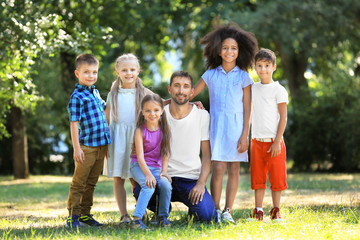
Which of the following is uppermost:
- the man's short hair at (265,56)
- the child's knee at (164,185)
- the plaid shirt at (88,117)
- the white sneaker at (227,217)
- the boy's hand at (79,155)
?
the man's short hair at (265,56)

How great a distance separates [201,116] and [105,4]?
946 centimetres

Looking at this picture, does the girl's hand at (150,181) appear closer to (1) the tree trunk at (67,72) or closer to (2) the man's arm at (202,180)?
(2) the man's arm at (202,180)

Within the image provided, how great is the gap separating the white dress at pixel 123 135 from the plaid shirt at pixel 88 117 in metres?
0.15

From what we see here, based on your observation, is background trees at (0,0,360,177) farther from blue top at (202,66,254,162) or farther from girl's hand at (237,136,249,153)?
girl's hand at (237,136,249,153)

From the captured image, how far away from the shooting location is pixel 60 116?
49.9ft

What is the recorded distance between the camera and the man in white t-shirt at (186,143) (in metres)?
5.08

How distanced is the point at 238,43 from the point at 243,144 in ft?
3.68

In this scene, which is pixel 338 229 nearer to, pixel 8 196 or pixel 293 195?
pixel 293 195

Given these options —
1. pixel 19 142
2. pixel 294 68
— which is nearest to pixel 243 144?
pixel 19 142

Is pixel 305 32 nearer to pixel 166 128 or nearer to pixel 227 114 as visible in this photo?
pixel 227 114

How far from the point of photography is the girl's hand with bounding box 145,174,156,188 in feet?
15.3

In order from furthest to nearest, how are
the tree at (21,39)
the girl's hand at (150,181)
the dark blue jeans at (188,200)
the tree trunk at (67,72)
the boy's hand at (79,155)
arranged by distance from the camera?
1. the tree trunk at (67,72)
2. the tree at (21,39)
3. the dark blue jeans at (188,200)
4. the boy's hand at (79,155)
5. the girl's hand at (150,181)

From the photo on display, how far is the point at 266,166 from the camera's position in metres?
5.18

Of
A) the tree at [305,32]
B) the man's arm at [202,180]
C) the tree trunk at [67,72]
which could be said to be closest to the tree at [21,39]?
the man's arm at [202,180]
